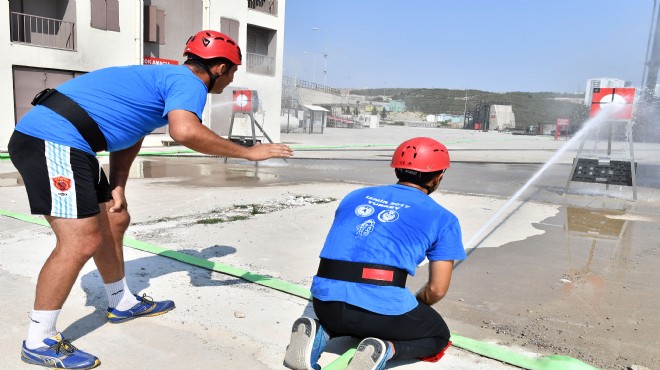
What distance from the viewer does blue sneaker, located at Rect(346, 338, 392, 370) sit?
228 centimetres

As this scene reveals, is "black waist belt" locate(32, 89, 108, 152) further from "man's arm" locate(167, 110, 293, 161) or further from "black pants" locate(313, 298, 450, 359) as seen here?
"black pants" locate(313, 298, 450, 359)

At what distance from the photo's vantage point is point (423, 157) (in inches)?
99.7

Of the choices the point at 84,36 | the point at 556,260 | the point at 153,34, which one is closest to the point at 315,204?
the point at 556,260

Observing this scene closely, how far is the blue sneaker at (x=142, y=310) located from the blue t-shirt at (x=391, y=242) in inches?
47.4

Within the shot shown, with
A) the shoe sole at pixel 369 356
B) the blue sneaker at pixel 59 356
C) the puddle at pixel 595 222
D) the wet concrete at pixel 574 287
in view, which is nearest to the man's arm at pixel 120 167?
the blue sneaker at pixel 59 356

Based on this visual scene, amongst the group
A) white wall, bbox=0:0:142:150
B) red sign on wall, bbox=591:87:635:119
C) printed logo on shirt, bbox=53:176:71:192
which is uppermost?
white wall, bbox=0:0:142:150

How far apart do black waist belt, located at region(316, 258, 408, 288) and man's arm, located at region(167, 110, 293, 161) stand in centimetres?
66

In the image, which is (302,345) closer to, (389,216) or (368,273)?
(368,273)

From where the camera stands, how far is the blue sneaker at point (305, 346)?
243 centimetres

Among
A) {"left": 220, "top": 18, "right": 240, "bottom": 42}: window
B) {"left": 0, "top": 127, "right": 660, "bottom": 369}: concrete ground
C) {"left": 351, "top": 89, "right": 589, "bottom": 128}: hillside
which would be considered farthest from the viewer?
{"left": 351, "top": 89, "right": 589, "bottom": 128}: hillside

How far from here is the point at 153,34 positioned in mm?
18641

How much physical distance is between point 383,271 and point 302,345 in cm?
53

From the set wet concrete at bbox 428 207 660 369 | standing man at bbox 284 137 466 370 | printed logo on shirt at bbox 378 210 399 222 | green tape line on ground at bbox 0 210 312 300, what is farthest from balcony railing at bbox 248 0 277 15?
printed logo on shirt at bbox 378 210 399 222

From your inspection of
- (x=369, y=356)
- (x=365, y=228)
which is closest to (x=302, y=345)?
(x=369, y=356)
